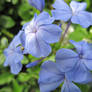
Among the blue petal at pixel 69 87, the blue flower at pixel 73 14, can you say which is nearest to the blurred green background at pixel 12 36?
the blue petal at pixel 69 87

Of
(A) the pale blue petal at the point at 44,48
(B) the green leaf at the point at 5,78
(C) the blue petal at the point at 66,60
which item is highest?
(A) the pale blue petal at the point at 44,48

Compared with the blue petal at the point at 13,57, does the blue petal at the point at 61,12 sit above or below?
above

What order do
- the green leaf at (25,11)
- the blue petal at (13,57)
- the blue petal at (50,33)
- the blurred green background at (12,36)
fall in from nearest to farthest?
the blue petal at (50,33) < the blue petal at (13,57) < the blurred green background at (12,36) < the green leaf at (25,11)

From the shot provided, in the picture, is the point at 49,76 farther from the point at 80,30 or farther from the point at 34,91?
the point at 80,30

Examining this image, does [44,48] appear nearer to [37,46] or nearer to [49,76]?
[37,46]

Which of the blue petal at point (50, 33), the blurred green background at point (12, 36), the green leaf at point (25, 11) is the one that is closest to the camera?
the blue petal at point (50, 33)

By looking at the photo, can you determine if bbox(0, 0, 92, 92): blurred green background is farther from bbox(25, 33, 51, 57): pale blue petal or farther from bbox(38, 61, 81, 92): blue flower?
bbox(25, 33, 51, 57): pale blue petal

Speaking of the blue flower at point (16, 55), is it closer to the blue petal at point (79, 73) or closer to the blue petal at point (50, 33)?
the blue petal at point (50, 33)

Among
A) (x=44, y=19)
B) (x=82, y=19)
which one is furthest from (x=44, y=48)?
(x=82, y=19)
